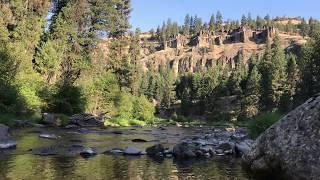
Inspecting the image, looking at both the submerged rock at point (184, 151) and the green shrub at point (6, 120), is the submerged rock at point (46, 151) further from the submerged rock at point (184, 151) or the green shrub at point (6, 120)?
the green shrub at point (6, 120)

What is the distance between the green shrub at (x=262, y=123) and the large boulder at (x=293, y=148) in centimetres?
1562

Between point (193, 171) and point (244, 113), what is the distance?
103715 millimetres

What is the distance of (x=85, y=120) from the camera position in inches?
2140

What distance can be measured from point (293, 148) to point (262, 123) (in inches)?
702

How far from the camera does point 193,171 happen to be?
62.9ft

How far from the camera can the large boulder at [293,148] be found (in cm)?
980

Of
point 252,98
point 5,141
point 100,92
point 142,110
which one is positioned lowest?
point 5,141

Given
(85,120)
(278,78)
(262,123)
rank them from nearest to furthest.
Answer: (262,123), (85,120), (278,78)

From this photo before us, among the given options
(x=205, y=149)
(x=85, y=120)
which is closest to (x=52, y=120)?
(x=85, y=120)

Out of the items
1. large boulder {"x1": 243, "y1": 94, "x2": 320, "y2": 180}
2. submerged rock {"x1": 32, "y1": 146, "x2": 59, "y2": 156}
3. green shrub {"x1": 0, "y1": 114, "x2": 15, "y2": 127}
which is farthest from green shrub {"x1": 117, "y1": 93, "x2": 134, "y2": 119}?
large boulder {"x1": 243, "y1": 94, "x2": 320, "y2": 180}

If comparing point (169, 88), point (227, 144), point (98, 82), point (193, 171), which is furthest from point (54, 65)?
point (169, 88)

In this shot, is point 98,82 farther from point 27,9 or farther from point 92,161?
point 92,161

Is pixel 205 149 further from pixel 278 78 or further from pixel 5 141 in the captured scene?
pixel 278 78

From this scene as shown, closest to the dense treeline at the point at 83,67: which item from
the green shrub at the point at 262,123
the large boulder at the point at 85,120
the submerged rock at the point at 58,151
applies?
the large boulder at the point at 85,120
